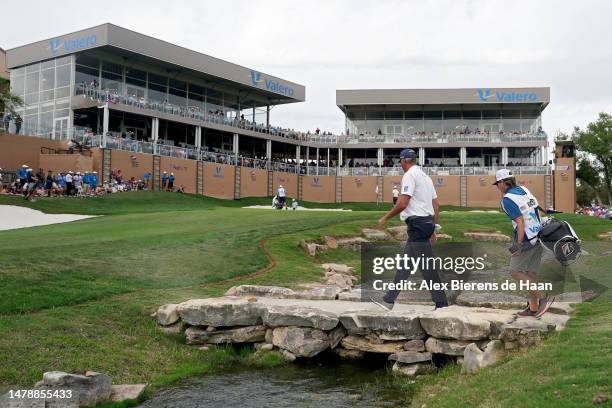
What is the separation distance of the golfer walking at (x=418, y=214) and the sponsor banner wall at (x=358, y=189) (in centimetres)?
4875

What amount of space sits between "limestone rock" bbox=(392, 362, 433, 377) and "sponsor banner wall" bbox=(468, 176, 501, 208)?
1924 inches

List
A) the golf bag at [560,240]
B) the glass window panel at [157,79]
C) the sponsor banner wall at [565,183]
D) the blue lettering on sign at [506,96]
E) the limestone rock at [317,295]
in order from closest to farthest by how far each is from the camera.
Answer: the golf bag at [560,240]
the limestone rock at [317,295]
the glass window panel at [157,79]
the sponsor banner wall at [565,183]
the blue lettering on sign at [506,96]

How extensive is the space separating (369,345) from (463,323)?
4.80ft

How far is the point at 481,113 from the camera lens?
211 feet

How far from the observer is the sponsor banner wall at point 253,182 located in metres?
52.3

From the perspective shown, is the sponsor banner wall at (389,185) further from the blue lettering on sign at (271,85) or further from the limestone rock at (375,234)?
the limestone rock at (375,234)

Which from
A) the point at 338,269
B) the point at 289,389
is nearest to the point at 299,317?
the point at 289,389

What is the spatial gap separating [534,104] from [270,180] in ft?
94.5

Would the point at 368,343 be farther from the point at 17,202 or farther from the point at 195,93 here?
the point at 195,93

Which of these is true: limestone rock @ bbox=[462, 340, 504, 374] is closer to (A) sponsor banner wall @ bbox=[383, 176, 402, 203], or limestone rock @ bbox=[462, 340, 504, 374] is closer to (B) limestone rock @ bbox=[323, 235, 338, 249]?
(B) limestone rock @ bbox=[323, 235, 338, 249]

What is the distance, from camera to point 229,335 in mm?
9398

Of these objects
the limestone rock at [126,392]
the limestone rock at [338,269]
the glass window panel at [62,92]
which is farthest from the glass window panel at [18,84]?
the limestone rock at [126,392]

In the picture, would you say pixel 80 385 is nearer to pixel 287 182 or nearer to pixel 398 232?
pixel 398 232

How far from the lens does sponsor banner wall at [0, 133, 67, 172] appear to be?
36.9 metres
